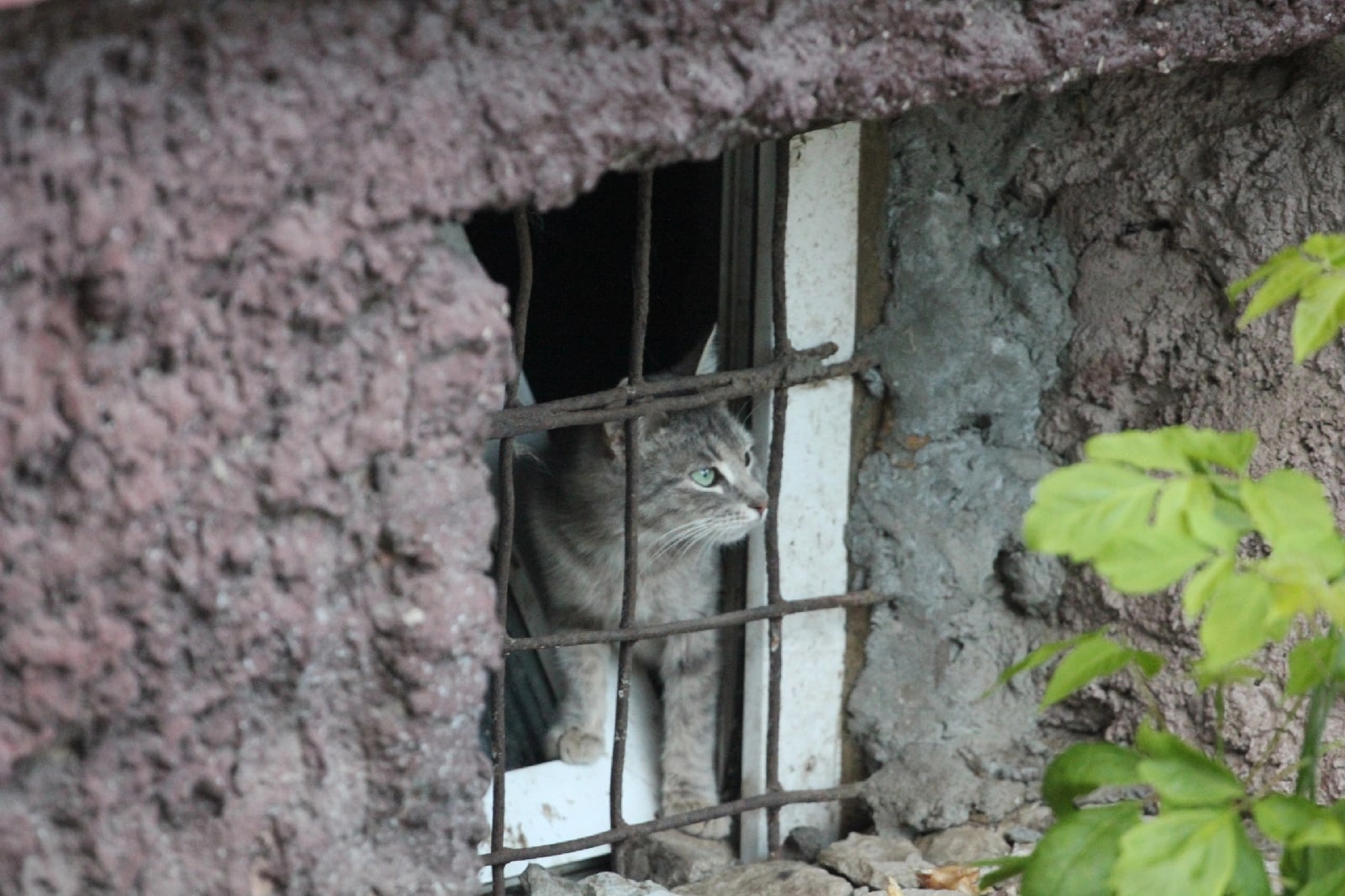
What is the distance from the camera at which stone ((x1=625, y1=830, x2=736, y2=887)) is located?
95.8 inches

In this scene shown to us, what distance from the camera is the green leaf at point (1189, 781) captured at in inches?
47.9

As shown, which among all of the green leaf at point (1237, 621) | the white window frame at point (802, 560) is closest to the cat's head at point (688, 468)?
the white window frame at point (802, 560)

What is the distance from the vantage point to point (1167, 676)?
2268 mm

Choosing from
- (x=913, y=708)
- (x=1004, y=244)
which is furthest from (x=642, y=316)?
(x=913, y=708)

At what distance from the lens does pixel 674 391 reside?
2250 mm

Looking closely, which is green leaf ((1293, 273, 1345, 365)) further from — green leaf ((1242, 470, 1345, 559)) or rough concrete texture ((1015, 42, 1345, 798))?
rough concrete texture ((1015, 42, 1345, 798))

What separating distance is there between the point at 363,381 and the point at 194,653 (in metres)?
0.27

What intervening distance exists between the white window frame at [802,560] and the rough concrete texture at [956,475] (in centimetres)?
6

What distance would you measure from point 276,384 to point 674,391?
1.11 m

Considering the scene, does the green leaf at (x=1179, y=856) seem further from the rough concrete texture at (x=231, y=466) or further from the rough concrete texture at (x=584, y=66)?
the rough concrete texture at (x=584, y=66)

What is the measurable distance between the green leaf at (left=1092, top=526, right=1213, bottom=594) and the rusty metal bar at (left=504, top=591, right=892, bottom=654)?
1.21 m

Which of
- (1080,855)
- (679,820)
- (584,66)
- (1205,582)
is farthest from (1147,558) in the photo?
(679,820)

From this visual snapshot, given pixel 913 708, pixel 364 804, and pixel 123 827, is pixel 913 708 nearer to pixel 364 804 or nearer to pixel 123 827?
pixel 364 804

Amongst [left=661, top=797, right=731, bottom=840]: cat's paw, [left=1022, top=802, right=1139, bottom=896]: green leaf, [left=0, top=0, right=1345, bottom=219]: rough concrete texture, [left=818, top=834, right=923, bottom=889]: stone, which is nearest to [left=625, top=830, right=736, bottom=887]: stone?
[left=661, top=797, right=731, bottom=840]: cat's paw
